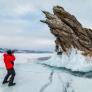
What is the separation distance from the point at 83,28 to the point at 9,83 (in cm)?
2402

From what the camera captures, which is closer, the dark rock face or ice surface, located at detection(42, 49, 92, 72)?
ice surface, located at detection(42, 49, 92, 72)

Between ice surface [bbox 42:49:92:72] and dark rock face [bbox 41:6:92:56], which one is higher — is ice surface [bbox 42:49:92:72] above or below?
below

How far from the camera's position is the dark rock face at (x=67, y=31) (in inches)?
1412

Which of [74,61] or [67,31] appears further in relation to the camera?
[67,31]

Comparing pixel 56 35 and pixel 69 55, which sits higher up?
pixel 56 35

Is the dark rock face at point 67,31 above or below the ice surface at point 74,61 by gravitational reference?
above

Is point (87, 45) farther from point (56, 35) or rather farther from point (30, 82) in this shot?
point (30, 82)

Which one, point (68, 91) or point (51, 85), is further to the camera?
point (51, 85)

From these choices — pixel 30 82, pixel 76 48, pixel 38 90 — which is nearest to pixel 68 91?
pixel 38 90

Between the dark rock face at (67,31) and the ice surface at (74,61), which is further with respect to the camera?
the dark rock face at (67,31)

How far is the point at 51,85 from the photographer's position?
54.6 feet

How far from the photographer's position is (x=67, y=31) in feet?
118

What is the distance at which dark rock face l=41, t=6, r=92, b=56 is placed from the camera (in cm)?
3588

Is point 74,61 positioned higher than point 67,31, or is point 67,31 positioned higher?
point 67,31
